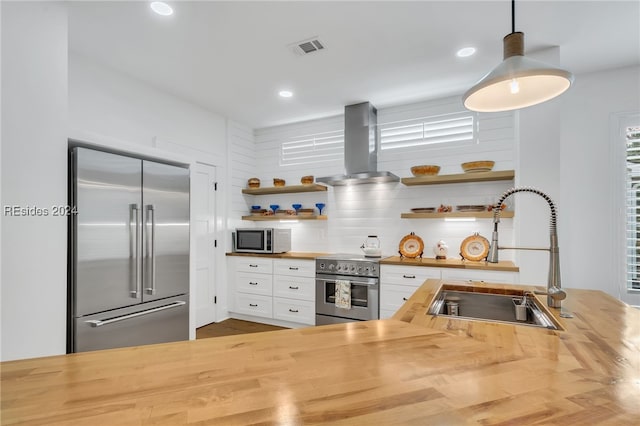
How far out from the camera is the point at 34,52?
195cm

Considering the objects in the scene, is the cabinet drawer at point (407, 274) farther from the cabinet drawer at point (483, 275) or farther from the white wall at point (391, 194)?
the white wall at point (391, 194)

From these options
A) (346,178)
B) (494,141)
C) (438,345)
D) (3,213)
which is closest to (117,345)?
(3,213)

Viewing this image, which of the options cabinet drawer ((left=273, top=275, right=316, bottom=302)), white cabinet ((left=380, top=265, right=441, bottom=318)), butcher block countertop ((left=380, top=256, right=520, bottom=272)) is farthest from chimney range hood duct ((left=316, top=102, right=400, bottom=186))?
cabinet drawer ((left=273, top=275, right=316, bottom=302))

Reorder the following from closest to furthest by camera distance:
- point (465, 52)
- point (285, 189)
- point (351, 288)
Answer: point (465, 52)
point (351, 288)
point (285, 189)

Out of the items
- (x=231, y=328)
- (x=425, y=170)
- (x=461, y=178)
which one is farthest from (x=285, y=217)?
(x=461, y=178)

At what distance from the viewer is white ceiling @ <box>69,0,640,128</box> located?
90.7 inches

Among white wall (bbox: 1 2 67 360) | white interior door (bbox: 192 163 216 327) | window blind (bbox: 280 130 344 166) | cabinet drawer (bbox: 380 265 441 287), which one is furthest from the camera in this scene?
window blind (bbox: 280 130 344 166)

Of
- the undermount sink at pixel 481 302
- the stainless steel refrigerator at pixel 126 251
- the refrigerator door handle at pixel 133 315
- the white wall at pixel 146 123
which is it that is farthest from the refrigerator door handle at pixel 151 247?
the undermount sink at pixel 481 302

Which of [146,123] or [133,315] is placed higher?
[146,123]

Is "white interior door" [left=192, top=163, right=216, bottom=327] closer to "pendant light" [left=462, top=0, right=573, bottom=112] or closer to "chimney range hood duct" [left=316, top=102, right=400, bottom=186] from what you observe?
"chimney range hood duct" [left=316, top=102, right=400, bottom=186]

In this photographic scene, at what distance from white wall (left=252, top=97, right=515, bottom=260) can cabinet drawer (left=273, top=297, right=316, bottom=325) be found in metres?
0.91

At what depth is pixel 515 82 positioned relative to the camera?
144 cm

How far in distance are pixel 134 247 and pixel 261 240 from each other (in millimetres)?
2112

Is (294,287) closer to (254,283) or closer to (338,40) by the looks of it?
(254,283)
